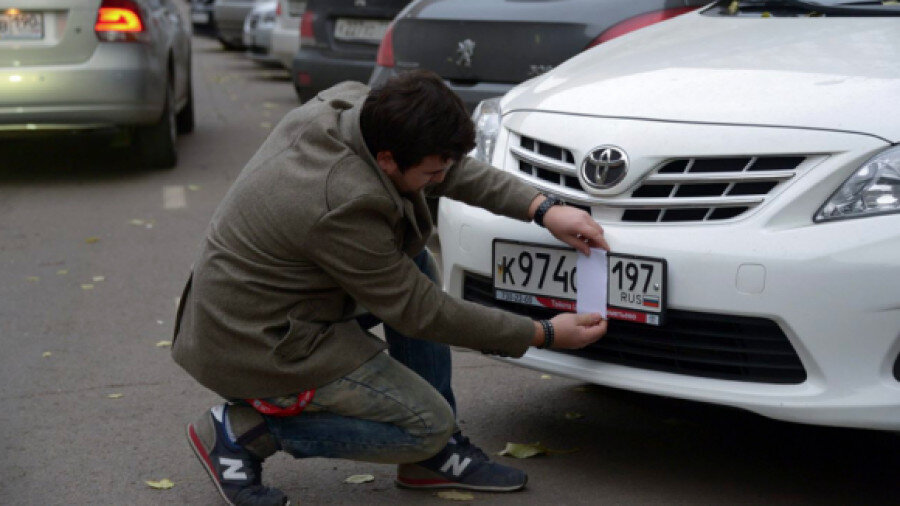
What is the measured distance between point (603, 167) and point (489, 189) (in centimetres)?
33

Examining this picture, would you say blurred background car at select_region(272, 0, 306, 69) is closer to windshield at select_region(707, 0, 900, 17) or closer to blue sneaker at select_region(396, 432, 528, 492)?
windshield at select_region(707, 0, 900, 17)

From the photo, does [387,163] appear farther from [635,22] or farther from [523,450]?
[635,22]

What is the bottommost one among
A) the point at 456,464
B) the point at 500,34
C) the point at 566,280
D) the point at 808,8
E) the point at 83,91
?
the point at 456,464

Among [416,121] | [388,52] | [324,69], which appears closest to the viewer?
[416,121]

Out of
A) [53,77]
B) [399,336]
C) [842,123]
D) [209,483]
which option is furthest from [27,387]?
[53,77]

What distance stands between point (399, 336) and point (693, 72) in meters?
1.06

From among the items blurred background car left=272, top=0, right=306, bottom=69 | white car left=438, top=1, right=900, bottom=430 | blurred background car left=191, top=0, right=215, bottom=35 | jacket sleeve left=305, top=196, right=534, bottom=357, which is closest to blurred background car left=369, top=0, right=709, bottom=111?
white car left=438, top=1, right=900, bottom=430

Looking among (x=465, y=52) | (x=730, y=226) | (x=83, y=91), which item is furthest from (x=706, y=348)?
(x=83, y=91)

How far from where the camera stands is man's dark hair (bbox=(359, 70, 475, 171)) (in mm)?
3092

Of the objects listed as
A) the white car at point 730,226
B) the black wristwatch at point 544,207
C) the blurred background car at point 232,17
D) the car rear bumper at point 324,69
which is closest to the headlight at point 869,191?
the white car at point 730,226

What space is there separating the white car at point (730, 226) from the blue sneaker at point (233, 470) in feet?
2.55

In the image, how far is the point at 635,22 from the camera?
5809 mm

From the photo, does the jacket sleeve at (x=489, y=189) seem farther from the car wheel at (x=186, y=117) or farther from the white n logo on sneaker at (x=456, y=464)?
the car wheel at (x=186, y=117)

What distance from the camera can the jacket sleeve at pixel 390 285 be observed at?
3.15 m
